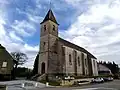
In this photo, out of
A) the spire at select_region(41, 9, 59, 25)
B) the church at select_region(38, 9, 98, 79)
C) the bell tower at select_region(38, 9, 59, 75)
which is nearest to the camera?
the bell tower at select_region(38, 9, 59, 75)

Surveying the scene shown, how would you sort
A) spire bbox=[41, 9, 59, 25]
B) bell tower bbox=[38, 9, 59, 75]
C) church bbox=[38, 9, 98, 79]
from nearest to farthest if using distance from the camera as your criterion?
bell tower bbox=[38, 9, 59, 75], church bbox=[38, 9, 98, 79], spire bbox=[41, 9, 59, 25]

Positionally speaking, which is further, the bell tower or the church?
the church

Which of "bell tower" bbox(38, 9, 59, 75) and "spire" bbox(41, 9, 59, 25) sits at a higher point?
"spire" bbox(41, 9, 59, 25)

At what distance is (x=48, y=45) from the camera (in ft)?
120

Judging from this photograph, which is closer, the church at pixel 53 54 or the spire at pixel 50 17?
the church at pixel 53 54

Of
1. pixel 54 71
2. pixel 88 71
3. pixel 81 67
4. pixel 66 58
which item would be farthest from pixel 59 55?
pixel 88 71

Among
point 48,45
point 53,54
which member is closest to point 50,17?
point 48,45

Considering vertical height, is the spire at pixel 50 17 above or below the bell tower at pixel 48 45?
above

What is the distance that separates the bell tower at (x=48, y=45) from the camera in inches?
1403

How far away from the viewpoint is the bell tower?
3562 centimetres

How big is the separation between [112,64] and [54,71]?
62.3 meters

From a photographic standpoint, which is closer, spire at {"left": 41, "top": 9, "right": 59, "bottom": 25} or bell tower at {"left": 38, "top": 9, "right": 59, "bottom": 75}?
bell tower at {"left": 38, "top": 9, "right": 59, "bottom": 75}

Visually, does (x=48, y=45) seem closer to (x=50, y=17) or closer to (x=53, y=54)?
(x=53, y=54)

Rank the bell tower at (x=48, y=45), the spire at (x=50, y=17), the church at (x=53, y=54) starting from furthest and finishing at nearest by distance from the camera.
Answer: the spire at (x=50, y=17)
the church at (x=53, y=54)
the bell tower at (x=48, y=45)
